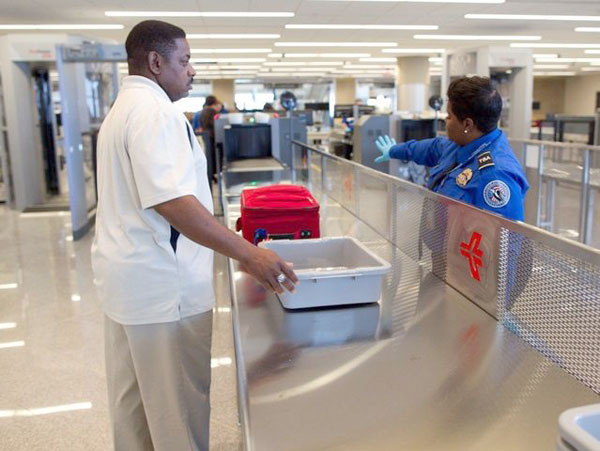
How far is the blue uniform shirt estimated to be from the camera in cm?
186

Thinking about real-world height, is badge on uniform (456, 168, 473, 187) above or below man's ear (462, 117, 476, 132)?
below

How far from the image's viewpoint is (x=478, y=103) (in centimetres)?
197

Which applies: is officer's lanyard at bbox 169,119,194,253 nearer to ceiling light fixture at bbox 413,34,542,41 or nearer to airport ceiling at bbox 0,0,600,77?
airport ceiling at bbox 0,0,600,77

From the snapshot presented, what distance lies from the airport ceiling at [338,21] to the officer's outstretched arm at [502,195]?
6.53 meters

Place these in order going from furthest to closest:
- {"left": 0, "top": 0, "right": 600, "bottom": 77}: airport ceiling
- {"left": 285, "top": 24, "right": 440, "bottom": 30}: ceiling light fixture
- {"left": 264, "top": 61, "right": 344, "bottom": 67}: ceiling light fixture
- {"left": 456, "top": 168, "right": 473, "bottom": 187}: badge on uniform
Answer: {"left": 264, "top": 61, "right": 344, "bottom": 67}: ceiling light fixture → {"left": 285, "top": 24, "right": 440, "bottom": 30}: ceiling light fixture → {"left": 0, "top": 0, "right": 600, "bottom": 77}: airport ceiling → {"left": 456, "top": 168, "right": 473, "bottom": 187}: badge on uniform

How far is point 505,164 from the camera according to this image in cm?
189

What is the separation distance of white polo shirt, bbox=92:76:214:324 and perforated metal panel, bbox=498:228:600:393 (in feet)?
2.76

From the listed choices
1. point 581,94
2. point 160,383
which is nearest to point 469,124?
point 160,383

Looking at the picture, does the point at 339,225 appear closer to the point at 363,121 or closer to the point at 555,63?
the point at 363,121

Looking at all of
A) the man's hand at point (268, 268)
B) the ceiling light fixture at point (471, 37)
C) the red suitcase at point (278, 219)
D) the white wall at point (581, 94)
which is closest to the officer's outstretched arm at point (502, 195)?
the red suitcase at point (278, 219)

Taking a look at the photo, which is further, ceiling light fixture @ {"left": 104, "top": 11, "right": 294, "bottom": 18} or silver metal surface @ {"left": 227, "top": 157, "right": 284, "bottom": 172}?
ceiling light fixture @ {"left": 104, "top": 11, "right": 294, "bottom": 18}

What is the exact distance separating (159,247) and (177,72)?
0.47m

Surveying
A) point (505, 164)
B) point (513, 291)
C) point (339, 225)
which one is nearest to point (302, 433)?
point (513, 291)

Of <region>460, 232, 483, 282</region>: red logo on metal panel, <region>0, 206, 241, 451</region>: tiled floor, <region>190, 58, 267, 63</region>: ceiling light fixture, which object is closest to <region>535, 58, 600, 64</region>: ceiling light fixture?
<region>190, 58, 267, 63</region>: ceiling light fixture
